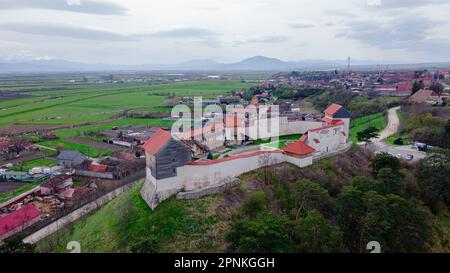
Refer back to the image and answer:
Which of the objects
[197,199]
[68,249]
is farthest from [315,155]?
[68,249]

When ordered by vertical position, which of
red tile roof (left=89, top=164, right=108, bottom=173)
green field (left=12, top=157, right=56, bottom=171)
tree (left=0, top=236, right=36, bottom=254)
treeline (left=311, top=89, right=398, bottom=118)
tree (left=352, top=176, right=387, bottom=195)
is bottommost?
green field (left=12, top=157, right=56, bottom=171)

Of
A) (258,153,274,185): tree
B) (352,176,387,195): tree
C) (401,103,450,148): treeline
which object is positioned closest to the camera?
(352,176,387,195): tree

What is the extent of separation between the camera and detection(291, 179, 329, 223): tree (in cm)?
1848

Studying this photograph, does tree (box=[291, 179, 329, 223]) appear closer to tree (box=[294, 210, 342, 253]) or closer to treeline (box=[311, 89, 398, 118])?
tree (box=[294, 210, 342, 253])

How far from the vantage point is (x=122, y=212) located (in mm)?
20672

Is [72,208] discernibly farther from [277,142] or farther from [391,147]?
[391,147]

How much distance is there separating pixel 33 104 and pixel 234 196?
259 ft

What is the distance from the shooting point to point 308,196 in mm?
18672

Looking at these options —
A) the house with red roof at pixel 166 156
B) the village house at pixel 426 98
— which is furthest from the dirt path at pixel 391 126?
the house with red roof at pixel 166 156

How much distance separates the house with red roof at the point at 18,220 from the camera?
75.0ft

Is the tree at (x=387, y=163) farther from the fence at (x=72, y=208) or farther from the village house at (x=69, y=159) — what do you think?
the village house at (x=69, y=159)

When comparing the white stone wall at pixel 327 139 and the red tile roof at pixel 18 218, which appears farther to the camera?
the white stone wall at pixel 327 139

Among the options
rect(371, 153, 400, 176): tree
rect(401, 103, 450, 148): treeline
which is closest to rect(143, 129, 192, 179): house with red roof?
rect(371, 153, 400, 176): tree

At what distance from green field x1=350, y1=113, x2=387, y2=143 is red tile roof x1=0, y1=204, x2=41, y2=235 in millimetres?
32497
